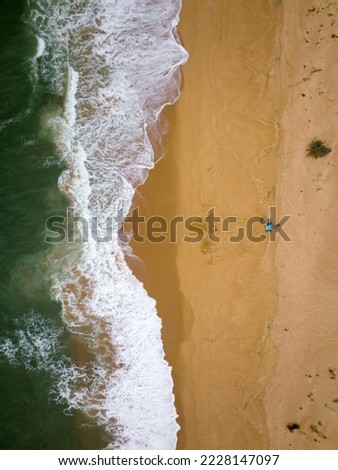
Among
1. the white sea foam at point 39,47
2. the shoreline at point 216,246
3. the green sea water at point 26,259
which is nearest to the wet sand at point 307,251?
the shoreline at point 216,246

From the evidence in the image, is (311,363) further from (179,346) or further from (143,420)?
(143,420)

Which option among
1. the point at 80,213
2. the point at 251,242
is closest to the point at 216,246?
the point at 251,242

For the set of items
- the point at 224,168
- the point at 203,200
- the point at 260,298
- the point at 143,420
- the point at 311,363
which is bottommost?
the point at 143,420

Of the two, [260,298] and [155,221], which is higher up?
[155,221]

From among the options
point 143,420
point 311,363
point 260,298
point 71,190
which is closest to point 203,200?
Result: point 260,298

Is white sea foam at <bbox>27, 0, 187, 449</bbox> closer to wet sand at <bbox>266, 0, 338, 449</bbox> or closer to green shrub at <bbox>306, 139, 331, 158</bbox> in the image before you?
wet sand at <bbox>266, 0, 338, 449</bbox>

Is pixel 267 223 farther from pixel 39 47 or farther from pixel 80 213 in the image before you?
pixel 39 47

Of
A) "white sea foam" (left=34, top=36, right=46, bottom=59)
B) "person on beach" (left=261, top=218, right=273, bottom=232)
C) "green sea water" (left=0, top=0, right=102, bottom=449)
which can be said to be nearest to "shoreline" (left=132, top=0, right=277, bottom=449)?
"person on beach" (left=261, top=218, right=273, bottom=232)
